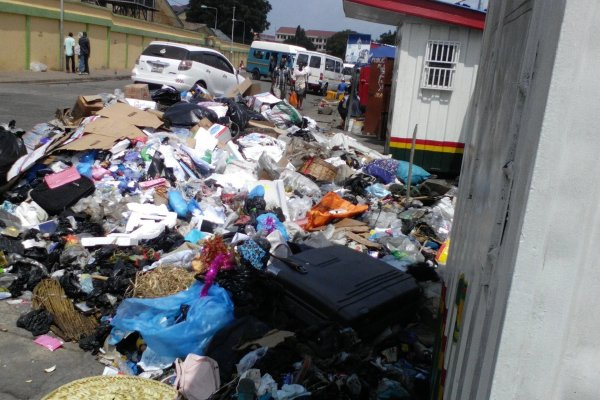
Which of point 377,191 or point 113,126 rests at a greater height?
point 113,126

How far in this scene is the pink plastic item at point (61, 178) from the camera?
6.48m

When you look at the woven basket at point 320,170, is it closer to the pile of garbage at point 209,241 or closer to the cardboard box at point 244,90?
the pile of garbage at point 209,241

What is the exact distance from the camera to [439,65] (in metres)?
9.98

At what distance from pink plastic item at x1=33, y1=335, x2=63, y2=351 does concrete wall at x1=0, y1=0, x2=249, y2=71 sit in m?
20.0

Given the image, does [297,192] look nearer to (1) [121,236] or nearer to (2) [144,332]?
(1) [121,236]

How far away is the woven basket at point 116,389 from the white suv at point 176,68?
11867 millimetres

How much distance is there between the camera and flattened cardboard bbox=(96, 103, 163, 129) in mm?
8406

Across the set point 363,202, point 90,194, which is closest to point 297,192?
point 363,202

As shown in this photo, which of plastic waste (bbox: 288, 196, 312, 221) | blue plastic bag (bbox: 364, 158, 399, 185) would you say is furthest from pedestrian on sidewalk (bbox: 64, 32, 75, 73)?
plastic waste (bbox: 288, 196, 312, 221)

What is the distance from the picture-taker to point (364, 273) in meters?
4.12

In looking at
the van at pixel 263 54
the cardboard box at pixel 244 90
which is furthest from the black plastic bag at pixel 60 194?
the van at pixel 263 54

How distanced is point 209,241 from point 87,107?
5229 millimetres

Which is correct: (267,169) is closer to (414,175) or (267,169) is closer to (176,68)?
(414,175)

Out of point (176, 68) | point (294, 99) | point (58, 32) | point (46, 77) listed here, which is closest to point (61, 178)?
point (176, 68)
